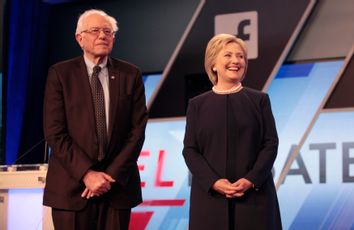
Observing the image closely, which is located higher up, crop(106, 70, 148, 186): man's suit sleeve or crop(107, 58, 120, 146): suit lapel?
crop(107, 58, 120, 146): suit lapel

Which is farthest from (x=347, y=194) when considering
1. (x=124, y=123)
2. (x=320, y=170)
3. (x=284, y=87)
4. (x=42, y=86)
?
(x=42, y=86)

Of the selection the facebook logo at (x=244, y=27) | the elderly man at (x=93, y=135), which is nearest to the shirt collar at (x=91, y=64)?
the elderly man at (x=93, y=135)

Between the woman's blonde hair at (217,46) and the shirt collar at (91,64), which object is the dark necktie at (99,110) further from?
the woman's blonde hair at (217,46)

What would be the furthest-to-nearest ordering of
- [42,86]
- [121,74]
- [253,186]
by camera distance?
1. [42,86]
2. [121,74]
3. [253,186]

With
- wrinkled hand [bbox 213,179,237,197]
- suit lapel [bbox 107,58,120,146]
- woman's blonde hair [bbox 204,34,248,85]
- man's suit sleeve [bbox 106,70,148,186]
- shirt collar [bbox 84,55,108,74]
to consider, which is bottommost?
wrinkled hand [bbox 213,179,237,197]

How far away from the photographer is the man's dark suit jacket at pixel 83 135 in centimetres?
226

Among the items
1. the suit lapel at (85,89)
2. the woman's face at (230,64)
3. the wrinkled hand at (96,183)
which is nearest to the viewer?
the wrinkled hand at (96,183)

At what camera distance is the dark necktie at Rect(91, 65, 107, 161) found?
2295mm

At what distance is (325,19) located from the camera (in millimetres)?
4078

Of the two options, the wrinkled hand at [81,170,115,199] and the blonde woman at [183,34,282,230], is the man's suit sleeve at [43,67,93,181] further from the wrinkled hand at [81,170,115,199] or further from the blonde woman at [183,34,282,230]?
the blonde woman at [183,34,282,230]

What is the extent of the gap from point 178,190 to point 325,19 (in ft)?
5.39

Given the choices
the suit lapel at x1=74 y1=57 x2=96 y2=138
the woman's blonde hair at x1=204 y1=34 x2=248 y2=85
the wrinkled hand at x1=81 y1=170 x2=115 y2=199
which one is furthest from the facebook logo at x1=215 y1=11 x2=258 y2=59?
the wrinkled hand at x1=81 y1=170 x2=115 y2=199

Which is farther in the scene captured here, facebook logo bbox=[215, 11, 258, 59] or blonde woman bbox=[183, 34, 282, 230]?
facebook logo bbox=[215, 11, 258, 59]

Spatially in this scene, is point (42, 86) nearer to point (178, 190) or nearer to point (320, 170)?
point (178, 190)
